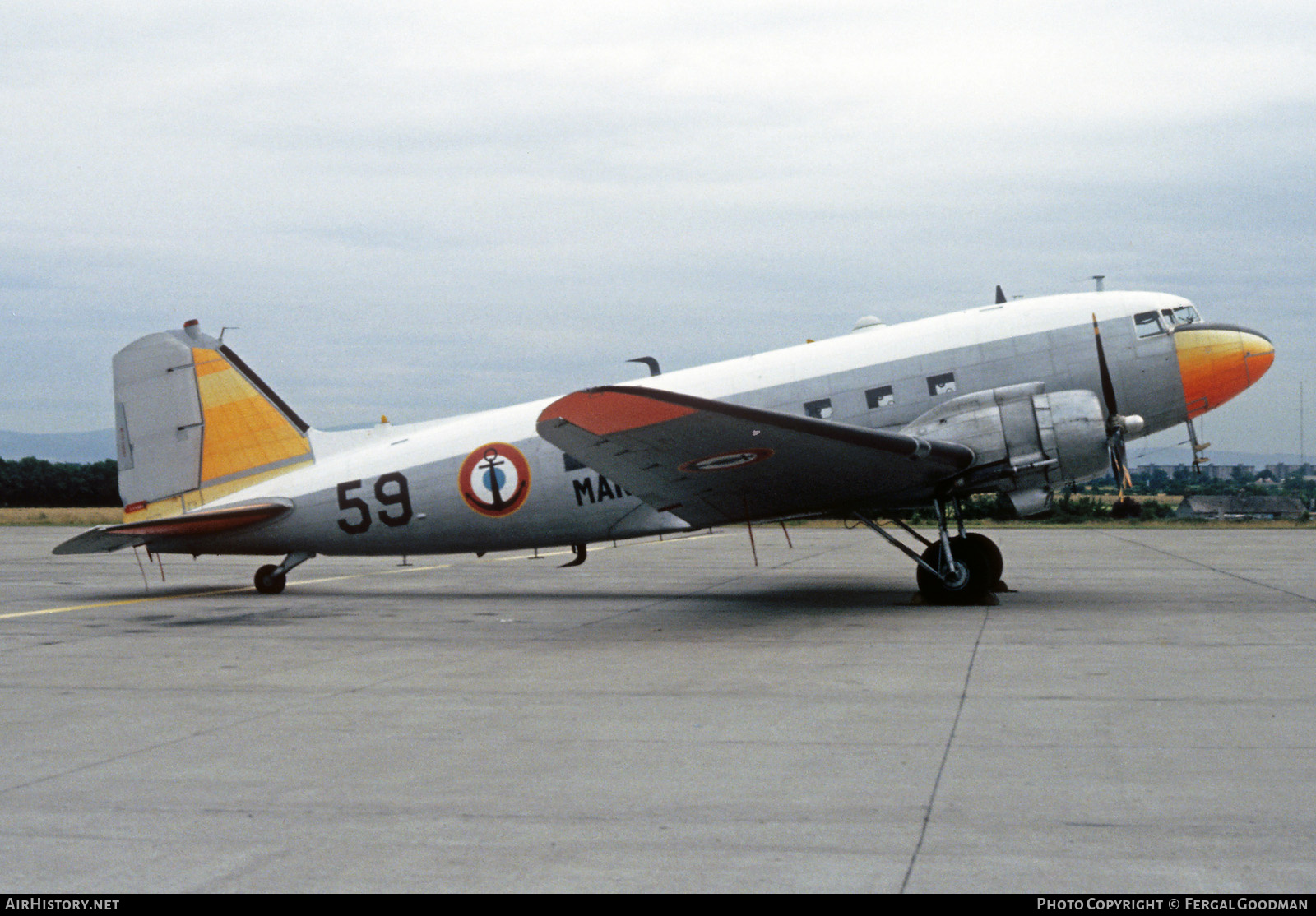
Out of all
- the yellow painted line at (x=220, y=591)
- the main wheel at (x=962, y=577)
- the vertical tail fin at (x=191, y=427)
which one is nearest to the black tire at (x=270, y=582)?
the yellow painted line at (x=220, y=591)

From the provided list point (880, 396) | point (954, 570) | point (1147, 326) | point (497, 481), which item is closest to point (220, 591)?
point (497, 481)

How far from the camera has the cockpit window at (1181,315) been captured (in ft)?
50.9

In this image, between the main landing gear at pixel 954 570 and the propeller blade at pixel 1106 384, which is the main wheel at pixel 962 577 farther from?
the propeller blade at pixel 1106 384

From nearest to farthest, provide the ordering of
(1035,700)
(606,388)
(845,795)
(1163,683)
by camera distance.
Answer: (845,795)
(1035,700)
(1163,683)
(606,388)

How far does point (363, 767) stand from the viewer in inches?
263

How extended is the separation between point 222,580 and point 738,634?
1386 centimetres

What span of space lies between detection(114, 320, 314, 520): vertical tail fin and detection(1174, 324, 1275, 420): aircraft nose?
43.9 ft

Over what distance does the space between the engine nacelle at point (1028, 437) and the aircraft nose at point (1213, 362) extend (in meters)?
1.48

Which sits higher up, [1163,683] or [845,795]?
[845,795]

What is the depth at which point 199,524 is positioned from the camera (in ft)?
58.6
